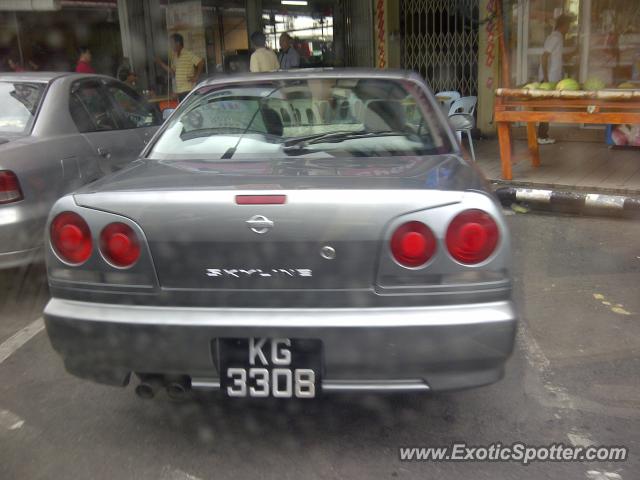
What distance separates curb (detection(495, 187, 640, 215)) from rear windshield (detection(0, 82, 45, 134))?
14.5 feet

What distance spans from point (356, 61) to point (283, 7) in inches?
75.5

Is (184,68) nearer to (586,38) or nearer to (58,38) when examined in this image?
(58,38)

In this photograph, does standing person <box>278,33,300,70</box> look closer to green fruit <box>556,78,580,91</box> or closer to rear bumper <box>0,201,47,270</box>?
green fruit <box>556,78,580,91</box>

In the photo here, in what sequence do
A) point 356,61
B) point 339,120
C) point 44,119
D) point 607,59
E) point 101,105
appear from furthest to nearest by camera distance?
1. point 356,61
2. point 607,59
3. point 101,105
4. point 44,119
5. point 339,120

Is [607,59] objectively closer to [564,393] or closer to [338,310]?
[564,393]

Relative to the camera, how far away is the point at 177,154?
3.41 metres

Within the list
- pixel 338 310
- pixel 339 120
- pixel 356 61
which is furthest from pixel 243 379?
pixel 356 61

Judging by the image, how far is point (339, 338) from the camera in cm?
246

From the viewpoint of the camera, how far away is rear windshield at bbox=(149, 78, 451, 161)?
10.9 feet

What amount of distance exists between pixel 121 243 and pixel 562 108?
574 cm

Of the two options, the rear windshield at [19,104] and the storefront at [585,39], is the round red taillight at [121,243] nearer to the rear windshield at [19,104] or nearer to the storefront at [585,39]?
the rear windshield at [19,104]

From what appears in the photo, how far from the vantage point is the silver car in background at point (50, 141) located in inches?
173

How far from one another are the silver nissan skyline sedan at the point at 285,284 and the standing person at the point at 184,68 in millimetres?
8281

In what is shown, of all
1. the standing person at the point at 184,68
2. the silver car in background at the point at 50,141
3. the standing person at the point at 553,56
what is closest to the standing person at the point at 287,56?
the standing person at the point at 184,68
